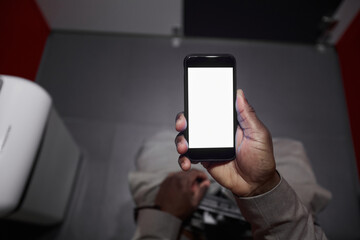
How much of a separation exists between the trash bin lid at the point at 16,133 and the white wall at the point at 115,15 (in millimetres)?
700

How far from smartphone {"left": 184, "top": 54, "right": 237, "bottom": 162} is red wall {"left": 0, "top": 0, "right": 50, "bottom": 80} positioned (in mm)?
824

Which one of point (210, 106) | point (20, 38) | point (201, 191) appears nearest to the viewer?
point (210, 106)

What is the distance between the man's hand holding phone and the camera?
0.45 metres

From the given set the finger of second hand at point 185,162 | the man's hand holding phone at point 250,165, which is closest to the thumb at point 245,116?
the man's hand holding phone at point 250,165

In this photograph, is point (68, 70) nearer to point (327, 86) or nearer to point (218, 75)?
point (218, 75)

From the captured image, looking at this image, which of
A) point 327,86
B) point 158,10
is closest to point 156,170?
point 158,10

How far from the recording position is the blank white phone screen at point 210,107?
1.31ft

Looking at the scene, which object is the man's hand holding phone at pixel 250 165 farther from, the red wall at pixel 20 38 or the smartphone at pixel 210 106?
the red wall at pixel 20 38

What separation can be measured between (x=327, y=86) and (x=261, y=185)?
0.97 meters

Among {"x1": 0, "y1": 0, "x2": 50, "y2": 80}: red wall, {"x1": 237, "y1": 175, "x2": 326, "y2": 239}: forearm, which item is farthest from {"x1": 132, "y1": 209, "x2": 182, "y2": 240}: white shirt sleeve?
{"x1": 0, "y1": 0, "x2": 50, "y2": 80}: red wall

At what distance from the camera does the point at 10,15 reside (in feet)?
3.23

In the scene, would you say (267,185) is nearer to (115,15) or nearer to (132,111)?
(132,111)

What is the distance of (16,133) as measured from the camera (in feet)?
1.90

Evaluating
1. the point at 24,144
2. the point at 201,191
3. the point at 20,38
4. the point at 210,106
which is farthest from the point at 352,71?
the point at 20,38
